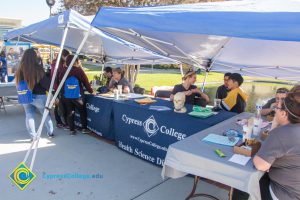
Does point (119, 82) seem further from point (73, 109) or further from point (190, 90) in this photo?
point (190, 90)

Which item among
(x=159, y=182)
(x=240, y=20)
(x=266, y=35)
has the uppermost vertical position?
(x=240, y=20)

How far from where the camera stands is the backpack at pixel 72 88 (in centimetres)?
455

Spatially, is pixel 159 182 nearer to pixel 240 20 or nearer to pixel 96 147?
pixel 96 147

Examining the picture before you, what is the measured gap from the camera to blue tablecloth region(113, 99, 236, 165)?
10.4 ft

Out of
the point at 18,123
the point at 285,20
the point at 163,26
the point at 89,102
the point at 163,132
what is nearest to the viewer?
the point at 285,20

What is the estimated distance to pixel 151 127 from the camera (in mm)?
3600

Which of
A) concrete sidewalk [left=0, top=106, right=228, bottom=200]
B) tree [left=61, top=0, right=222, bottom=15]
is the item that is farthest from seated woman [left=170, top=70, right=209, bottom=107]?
tree [left=61, top=0, right=222, bottom=15]

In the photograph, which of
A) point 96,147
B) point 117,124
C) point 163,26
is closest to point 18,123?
point 96,147

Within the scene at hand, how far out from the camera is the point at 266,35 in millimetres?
1938

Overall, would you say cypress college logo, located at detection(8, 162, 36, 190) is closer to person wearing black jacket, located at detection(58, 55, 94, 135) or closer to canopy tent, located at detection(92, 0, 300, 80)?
person wearing black jacket, located at detection(58, 55, 94, 135)

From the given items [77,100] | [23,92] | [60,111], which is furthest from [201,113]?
[60,111]

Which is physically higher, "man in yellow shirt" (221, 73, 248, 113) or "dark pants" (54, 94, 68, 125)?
"man in yellow shirt" (221, 73, 248, 113)

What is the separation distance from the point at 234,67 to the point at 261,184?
3535 mm

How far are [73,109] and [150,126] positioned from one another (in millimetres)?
1925
